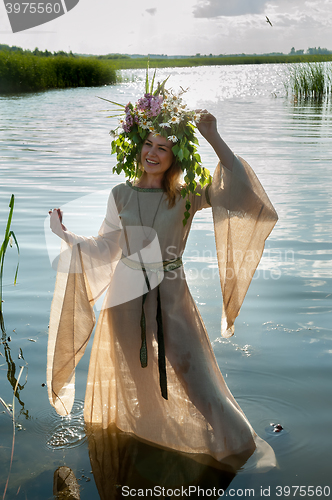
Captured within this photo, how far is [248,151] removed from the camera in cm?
1287

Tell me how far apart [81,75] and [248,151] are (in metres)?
25.4

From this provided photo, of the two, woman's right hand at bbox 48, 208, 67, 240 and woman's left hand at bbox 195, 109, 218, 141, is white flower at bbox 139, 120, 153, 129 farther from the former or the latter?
woman's right hand at bbox 48, 208, 67, 240

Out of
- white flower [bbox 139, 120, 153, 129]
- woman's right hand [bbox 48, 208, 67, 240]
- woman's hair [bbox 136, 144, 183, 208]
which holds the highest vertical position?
white flower [bbox 139, 120, 153, 129]

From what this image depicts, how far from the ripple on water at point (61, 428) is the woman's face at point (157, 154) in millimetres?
1546

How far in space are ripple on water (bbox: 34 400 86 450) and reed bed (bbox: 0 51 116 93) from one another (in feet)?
94.6

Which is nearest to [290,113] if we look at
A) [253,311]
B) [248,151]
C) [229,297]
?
[248,151]

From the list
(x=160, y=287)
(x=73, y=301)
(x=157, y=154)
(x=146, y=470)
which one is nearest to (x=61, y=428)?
(x=146, y=470)

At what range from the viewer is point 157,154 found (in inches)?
108

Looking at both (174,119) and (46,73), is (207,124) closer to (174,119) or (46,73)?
(174,119)

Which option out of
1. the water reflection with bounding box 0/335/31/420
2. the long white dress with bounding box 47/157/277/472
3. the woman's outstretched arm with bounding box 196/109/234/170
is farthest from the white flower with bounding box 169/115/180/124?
the water reflection with bounding box 0/335/31/420

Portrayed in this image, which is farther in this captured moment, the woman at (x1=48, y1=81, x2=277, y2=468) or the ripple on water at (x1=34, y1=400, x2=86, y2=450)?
the ripple on water at (x1=34, y1=400, x2=86, y2=450)

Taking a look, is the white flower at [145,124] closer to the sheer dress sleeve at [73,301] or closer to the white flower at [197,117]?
the white flower at [197,117]

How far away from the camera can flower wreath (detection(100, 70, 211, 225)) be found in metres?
2.69

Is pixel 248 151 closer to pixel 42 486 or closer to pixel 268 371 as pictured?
pixel 268 371
